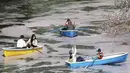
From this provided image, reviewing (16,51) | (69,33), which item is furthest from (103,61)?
(69,33)

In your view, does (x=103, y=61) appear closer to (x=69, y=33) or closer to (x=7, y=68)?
(x=7, y=68)

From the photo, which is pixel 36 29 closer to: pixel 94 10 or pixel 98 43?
pixel 98 43

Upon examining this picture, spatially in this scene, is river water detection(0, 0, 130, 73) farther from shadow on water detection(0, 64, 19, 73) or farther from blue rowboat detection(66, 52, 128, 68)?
blue rowboat detection(66, 52, 128, 68)

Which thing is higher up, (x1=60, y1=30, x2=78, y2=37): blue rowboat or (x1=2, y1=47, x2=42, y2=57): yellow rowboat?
(x1=60, y1=30, x2=78, y2=37): blue rowboat

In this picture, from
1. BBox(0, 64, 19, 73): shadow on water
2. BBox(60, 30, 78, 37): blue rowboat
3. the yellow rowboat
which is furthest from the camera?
BBox(60, 30, 78, 37): blue rowboat

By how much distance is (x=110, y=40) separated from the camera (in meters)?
36.7

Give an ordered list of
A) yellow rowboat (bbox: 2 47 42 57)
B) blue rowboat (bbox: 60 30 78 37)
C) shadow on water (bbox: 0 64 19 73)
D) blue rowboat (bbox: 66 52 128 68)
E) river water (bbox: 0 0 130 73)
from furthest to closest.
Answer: blue rowboat (bbox: 60 30 78 37), yellow rowboat (bbox: 2 47 42 57), river water (bbox: 0 0 130 73), shadow on water (bbox: 0 64 19 73), blue rowboat (bbox: 66 52 128 68)

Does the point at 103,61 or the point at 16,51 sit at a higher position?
the point at 16,51

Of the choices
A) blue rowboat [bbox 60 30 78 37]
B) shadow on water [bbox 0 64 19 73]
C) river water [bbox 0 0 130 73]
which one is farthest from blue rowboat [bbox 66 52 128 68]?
blue rowboat [bbox 60 30 78 37]

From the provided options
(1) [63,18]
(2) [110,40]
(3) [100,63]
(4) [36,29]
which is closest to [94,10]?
(1) [63,18]

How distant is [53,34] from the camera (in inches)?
1601

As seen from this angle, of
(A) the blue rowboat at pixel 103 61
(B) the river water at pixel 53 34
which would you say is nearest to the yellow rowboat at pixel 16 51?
(B) the river water at pixel 53 34

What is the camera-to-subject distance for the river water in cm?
2856

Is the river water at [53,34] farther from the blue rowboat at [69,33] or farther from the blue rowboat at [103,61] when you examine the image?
the blue rowboat at [69,33]
